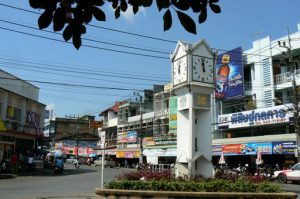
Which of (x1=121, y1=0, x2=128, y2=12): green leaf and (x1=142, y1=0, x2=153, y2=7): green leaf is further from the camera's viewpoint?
(x1=121, y1=0, x2=128, y2=12): green leaf

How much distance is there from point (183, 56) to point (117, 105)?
5748 cm

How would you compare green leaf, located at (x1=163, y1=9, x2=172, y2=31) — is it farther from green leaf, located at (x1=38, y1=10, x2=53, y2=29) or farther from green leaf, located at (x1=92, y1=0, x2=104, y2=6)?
green leaf, located at (x1=38, y1=10, x2=53, y2=29)

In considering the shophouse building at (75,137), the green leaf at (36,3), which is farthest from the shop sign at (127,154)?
the green leaf at (36,3)

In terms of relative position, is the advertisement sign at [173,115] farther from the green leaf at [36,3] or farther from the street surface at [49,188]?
the green leaf at [36,3]

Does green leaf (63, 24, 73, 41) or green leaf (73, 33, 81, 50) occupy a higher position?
green leaf (63, 24, 73, 41)

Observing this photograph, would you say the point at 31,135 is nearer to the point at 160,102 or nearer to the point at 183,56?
the point at 160,102

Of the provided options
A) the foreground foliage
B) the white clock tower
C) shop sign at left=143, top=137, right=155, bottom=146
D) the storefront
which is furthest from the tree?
shop sign at left=143, top=137, right=155, bottom=146

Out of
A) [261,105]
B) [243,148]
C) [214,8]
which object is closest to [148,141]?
[243,148]

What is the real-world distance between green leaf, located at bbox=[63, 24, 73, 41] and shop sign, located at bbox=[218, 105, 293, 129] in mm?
33266

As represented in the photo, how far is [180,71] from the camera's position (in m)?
18.2

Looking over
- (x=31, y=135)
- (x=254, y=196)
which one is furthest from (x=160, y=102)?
(x=254, y=196)

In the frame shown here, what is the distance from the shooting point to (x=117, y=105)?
75000 mm

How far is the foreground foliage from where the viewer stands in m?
14.9

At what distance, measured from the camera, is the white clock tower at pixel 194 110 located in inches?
684
